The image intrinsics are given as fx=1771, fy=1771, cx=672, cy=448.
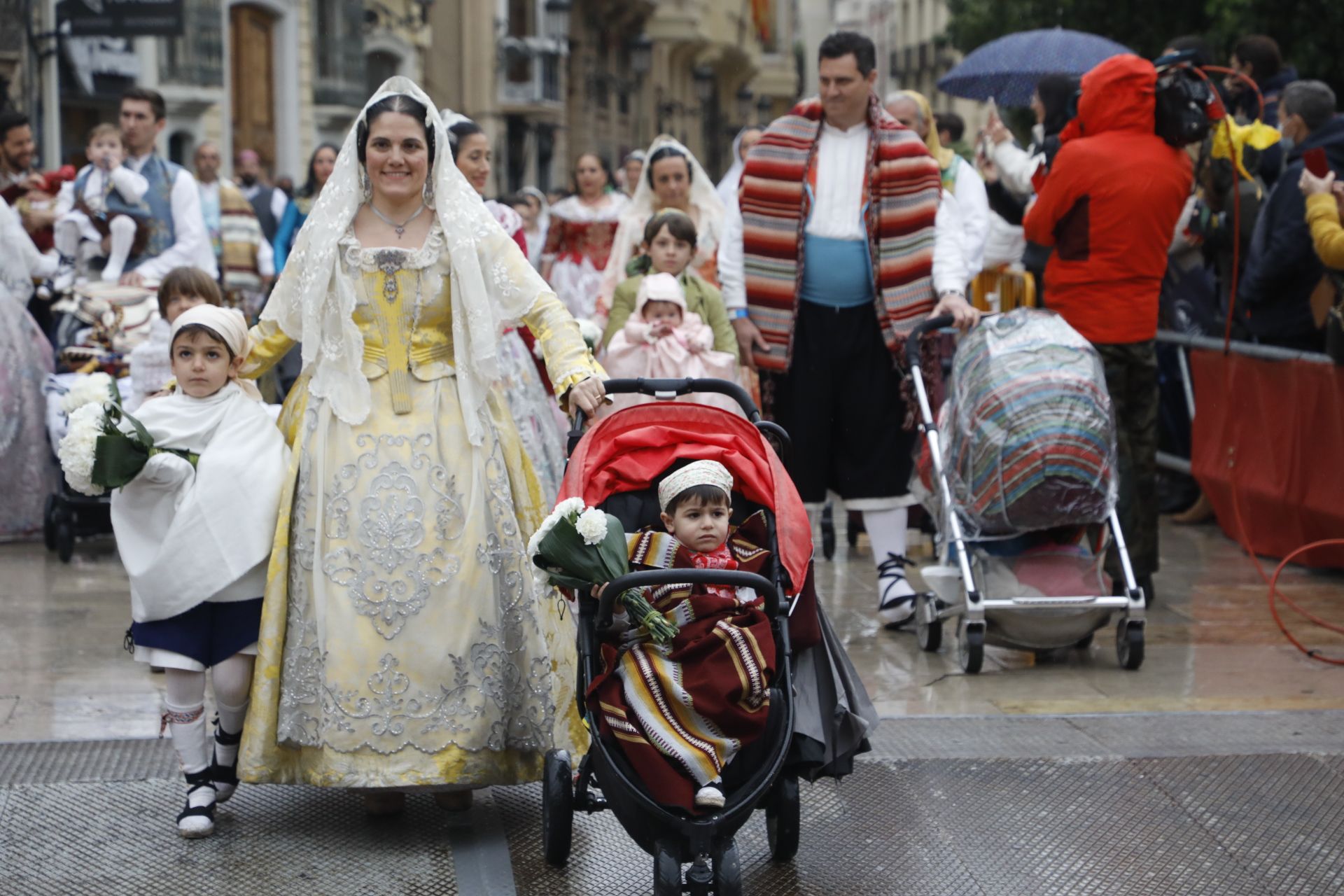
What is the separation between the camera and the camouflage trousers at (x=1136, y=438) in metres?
7.25

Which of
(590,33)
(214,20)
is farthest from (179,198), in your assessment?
(590,33)

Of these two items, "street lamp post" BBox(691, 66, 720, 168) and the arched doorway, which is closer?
the arched doorway

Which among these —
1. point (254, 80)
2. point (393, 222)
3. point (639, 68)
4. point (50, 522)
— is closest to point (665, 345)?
point (393, 222)

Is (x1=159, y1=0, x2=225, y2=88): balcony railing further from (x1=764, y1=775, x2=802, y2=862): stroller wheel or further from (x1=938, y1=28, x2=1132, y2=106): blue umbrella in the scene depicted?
(x1=764, y1=775, x2=802, y2=862): stroller wheel

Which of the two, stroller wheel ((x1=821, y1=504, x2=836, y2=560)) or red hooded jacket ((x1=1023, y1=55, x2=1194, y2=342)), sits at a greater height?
red hooded jacket ((x1=1023, y1=55, x2=1194, y2=342))

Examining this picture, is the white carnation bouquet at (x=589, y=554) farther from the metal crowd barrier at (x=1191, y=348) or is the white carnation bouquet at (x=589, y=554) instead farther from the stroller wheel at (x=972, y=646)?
the metal crowd barrier at (x=1191, y=348)

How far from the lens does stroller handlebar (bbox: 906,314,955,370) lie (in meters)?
6.67

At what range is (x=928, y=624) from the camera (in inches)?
264

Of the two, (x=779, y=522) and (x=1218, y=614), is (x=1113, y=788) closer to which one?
(x=779, y=522)

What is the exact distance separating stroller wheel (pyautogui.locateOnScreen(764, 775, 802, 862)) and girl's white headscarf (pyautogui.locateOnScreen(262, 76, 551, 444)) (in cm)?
123

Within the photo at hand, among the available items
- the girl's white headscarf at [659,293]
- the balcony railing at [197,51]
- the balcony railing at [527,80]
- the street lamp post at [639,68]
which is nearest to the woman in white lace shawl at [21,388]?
the girl's white headscarf at [659,293]

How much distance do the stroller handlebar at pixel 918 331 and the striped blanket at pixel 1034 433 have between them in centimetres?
18

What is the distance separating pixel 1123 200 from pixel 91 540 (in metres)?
5.49

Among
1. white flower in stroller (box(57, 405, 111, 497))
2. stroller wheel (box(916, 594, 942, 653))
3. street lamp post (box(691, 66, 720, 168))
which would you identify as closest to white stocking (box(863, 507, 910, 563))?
stroller wheel (box(916, 594, 942, 653))
